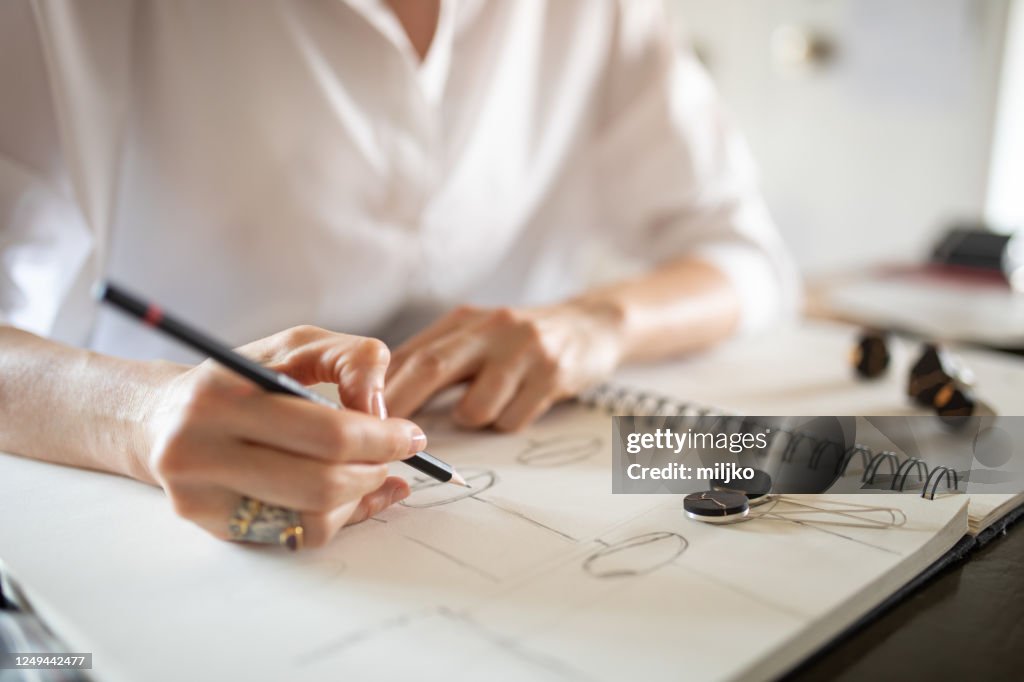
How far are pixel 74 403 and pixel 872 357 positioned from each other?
1.82ft

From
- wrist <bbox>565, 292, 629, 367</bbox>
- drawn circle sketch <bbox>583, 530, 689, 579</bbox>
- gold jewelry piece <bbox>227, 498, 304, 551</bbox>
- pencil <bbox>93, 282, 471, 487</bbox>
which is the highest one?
pencil <bbox>93, 282, 471, 487</bbox>

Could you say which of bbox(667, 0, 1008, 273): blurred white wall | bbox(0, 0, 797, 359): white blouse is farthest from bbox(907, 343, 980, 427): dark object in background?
bbox(667, 0, 1008, 273): blurred white wall

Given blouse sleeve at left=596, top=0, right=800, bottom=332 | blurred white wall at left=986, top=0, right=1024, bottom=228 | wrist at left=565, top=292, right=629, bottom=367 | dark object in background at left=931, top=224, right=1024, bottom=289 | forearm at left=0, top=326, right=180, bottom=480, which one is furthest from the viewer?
blurred white wall at left=986, top=0, right=1024, bottom=228

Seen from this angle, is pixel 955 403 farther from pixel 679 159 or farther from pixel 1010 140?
pixel 1010 140

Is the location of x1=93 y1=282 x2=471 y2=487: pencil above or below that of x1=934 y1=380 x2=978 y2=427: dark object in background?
→ above

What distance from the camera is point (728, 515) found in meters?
0.37

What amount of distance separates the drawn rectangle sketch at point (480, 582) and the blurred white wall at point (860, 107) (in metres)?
1.17

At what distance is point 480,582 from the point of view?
325 mm

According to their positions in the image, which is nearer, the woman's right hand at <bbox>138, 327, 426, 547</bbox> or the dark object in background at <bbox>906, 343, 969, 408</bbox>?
the woman's right hand at <bbox>138, 327, 426, 547</bbox>

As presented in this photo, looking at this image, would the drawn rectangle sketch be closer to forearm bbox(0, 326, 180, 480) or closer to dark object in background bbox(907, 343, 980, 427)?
forearm bbox(0, 326, 180, 480)

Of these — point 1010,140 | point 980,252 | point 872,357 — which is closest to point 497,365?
point 872,357

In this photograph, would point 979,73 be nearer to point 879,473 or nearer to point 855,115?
point 855,115

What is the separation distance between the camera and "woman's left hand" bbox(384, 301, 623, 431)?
493 millimetres

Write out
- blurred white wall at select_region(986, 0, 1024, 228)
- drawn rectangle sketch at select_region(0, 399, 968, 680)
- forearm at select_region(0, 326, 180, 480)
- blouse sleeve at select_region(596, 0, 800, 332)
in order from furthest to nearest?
blurred white wall at select_region(986, 0, 1024, 228), blouse sleeve at select_region(596, 0, 800, 332), forearm at select_region(0, 326, 180, 480), drawn rectangle sketch at select_region(0, 399, 968, 680)
